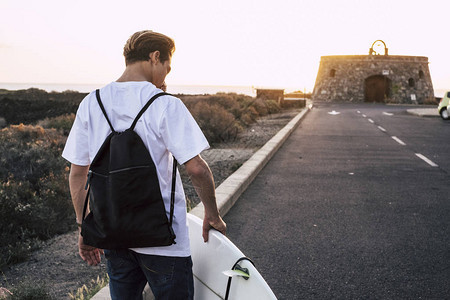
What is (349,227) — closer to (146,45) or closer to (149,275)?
(149,275)

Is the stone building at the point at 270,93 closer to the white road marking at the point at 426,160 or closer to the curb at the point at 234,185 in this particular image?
the white road marking at the point at 426,160

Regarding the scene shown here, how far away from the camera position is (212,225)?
8.14ft

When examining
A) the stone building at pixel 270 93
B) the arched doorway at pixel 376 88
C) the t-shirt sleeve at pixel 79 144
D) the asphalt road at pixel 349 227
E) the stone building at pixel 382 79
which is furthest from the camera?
the arched doorway at pixel 376 88

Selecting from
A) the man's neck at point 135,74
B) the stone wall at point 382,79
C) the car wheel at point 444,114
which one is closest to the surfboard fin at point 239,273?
the man's neck at point 135,74

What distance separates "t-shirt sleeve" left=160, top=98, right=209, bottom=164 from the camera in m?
2.05

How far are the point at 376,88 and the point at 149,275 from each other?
189 ft

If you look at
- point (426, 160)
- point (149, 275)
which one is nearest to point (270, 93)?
point (426, 160)

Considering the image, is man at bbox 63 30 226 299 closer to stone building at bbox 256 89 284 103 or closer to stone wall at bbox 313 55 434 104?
stone building at bbox 256 89 284 103

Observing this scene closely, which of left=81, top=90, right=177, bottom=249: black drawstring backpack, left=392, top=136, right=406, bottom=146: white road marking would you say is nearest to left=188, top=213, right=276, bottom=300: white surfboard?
left=81, top=90, right=177, bottom=249: black drawstring backpack

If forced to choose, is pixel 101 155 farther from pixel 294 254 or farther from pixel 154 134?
pixel 294 254

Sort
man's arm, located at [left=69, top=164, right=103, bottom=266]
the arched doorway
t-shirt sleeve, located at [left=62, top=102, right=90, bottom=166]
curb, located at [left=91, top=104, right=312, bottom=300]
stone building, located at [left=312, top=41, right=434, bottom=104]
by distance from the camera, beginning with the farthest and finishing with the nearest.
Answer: the arched doorway < stone building, located at [left=312, top=41, right=434, bottom=104] < curb, located at [left=91, top=104, right=312, bottom=300] < man's arm, located at [left=69, top=164, right=103, bottom=266] < t-shirt sleeve, located at [left=62, top=102, right=90, bottom=166]

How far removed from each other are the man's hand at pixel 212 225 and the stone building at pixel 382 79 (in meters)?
55.0

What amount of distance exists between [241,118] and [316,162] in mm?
11383

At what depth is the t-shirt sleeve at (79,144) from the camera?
2275 millimetres
